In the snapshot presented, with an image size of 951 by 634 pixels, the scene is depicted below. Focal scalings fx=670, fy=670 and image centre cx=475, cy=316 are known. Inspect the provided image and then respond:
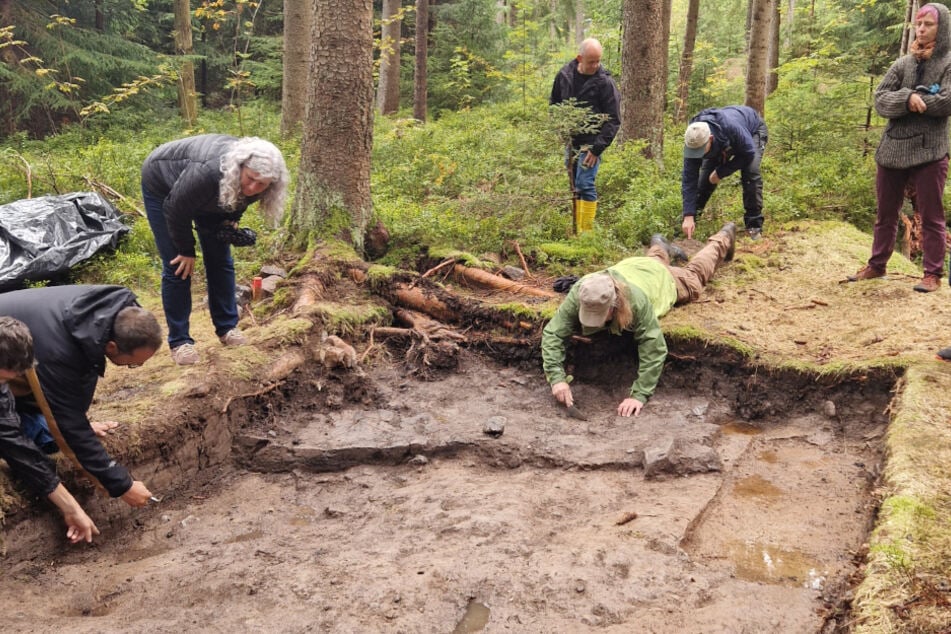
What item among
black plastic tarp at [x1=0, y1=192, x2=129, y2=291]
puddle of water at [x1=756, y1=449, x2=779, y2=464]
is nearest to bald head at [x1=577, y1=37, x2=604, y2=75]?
puddle of water at [x1=756, y1=449, x2=779, y2=464]

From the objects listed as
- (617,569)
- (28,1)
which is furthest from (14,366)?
(28,1)

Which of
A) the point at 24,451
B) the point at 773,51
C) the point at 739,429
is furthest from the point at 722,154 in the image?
the point at 773,51

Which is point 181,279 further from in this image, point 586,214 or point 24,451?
point 586,214

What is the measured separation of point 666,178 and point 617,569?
23.4 ft

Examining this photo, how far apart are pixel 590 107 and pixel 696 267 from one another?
2259mm

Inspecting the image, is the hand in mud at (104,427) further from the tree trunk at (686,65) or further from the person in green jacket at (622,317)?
the tree trunk at (686,65)

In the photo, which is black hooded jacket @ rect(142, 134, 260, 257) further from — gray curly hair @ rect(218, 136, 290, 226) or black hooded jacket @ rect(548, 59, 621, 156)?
black hooded jacket @ rect(548, 59, 621, 156)

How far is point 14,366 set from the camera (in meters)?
2.95

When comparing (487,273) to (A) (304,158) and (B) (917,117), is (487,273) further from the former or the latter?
(B) (917,117)

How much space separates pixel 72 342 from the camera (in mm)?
3279

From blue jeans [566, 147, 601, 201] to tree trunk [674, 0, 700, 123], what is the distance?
8104 millimetres

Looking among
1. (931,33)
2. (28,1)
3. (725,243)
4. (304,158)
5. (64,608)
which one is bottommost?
(64,608)

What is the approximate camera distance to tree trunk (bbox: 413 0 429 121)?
14680 millimetres

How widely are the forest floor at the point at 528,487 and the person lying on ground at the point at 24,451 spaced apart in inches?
7.9
